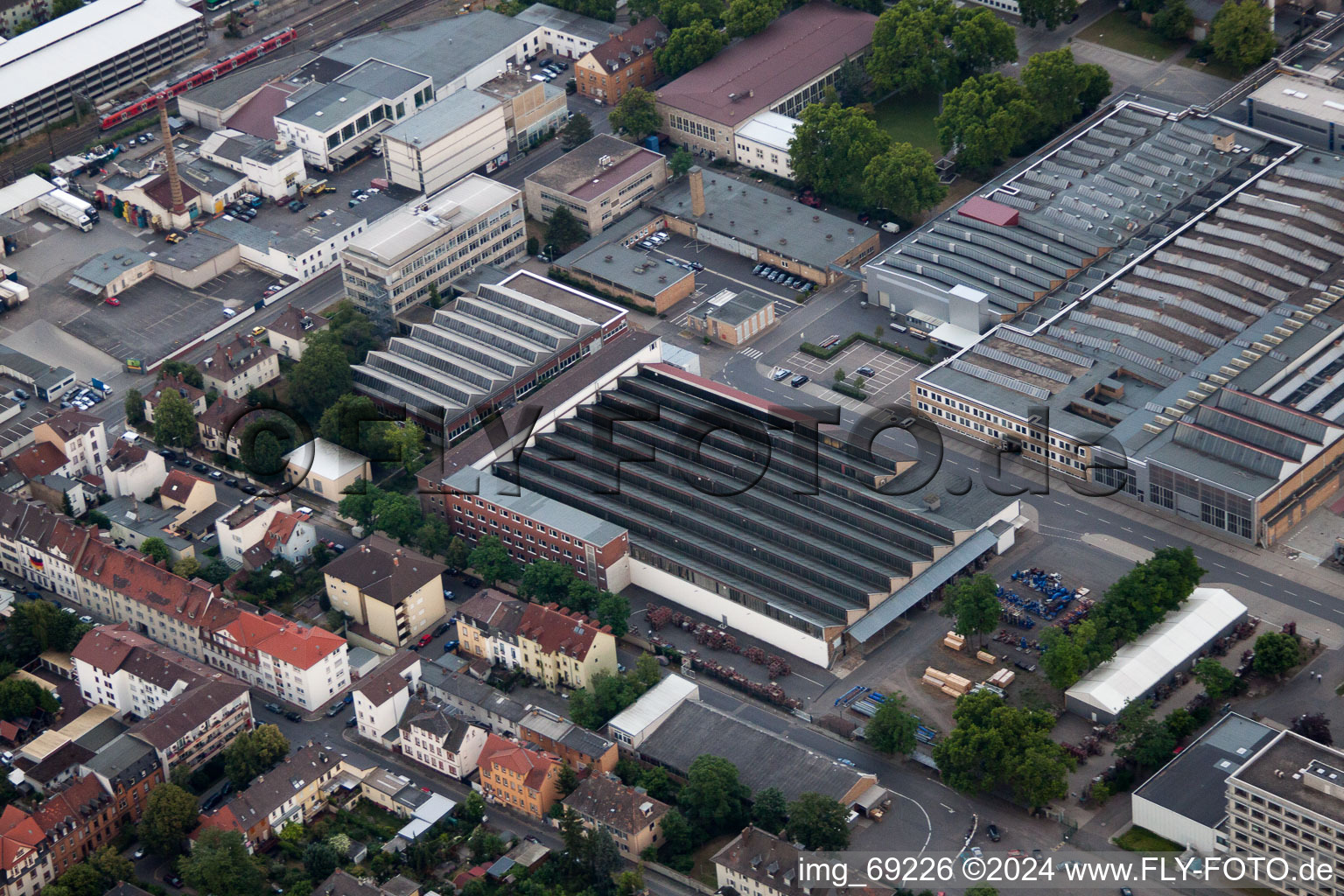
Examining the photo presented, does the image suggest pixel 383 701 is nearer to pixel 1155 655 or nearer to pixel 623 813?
pixel 623 813

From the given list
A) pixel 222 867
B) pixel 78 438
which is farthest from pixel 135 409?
pixel 222 867

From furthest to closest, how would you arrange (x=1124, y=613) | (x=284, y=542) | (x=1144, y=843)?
(x=284, y=542) < (x=1124, y=613) < (x=1144, y=843)

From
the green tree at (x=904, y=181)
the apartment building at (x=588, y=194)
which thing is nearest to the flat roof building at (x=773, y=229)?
the green tree at (x=904, y=181)

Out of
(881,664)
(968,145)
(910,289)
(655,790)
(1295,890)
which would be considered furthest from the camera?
(968,145)

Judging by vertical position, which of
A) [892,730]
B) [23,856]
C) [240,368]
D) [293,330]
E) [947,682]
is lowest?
[947,682]

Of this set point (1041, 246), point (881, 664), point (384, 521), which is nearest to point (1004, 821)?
point (881, 664)

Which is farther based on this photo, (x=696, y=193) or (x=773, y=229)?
(x=696, y=193)

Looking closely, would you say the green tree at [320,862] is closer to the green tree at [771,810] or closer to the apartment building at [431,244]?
the green tree at [771,810]

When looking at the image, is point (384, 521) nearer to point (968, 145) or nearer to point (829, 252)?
point (829, 252)
